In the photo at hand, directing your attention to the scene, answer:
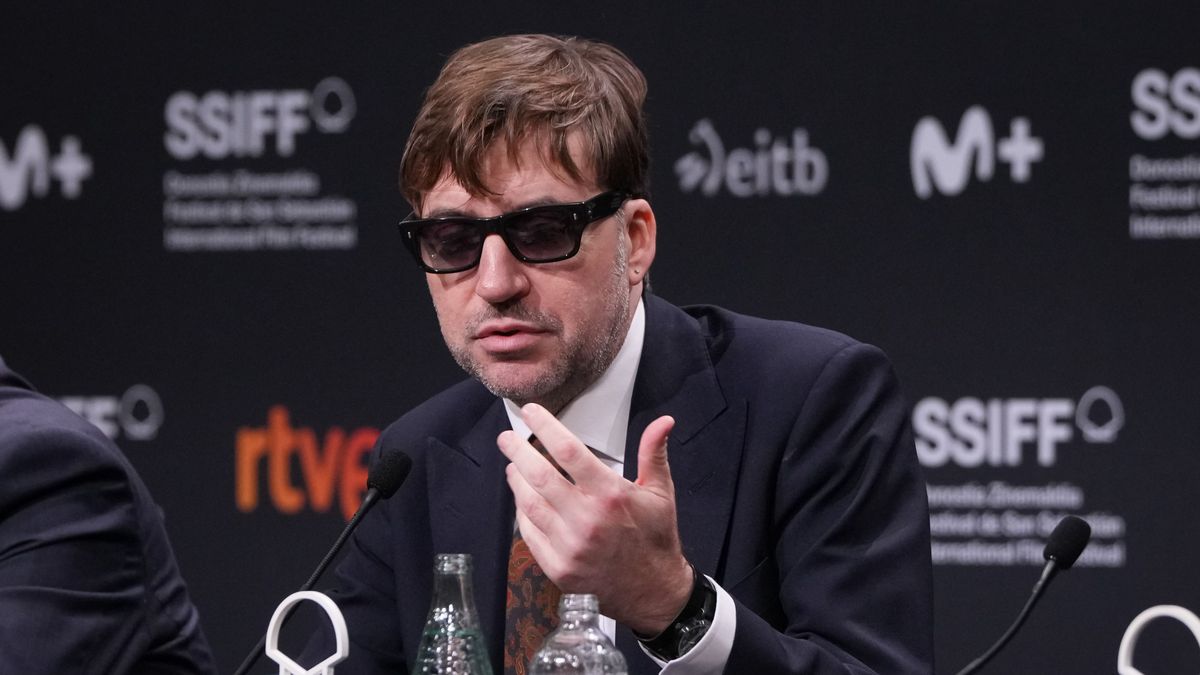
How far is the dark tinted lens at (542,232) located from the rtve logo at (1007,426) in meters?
1.97

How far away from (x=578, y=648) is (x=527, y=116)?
2.89 feet

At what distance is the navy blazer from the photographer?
84.4 inches

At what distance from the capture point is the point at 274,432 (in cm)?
434

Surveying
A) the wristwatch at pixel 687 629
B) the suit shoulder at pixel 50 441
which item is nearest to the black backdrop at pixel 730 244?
the suit shoulder at pixel 50 441

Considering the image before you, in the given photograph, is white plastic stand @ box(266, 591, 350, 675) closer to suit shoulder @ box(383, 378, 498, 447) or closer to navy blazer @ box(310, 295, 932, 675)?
navy blazer @ box(310, 295, 932, 675)

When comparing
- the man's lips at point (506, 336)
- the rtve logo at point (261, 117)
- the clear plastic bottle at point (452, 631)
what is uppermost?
the rtve logo at point (261, 117)

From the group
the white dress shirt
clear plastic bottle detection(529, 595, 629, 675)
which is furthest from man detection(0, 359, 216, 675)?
clear plastic bottle detection(529, 595, 629, 675)

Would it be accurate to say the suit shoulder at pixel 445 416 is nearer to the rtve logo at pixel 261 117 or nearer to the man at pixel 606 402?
the man at pixel 606 402

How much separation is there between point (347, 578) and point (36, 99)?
259 centimetres

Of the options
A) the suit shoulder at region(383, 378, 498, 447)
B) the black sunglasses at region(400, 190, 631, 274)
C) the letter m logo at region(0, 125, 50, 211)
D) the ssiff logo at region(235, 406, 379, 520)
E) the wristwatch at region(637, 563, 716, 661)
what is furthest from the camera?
the letter m logo at region(0, 125, 50, 211)

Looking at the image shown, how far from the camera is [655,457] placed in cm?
166

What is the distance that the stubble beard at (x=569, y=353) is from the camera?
2180 millimetres

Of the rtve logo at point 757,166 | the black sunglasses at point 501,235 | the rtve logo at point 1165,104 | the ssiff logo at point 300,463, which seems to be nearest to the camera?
the black sunglasses at point 501,235

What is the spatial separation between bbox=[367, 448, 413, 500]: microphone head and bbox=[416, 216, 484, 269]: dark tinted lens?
0.27 m
